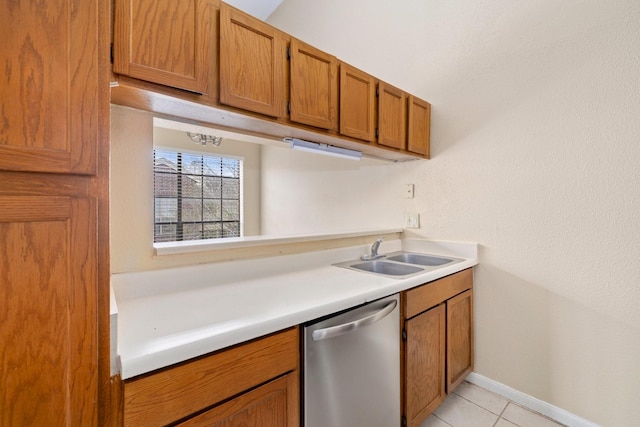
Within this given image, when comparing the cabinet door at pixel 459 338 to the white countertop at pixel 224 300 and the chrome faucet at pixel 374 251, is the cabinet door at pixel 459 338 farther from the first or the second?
the chrome faucet at pixel 374 251

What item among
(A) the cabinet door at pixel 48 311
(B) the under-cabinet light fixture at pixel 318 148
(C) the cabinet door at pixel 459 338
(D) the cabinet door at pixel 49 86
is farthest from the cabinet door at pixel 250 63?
(C) the cabinet door at pixel 459 338

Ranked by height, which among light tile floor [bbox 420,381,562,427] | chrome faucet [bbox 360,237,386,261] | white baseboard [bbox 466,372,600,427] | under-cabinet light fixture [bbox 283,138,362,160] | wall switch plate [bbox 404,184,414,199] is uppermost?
under-cabinet light fixture [bbox 283,138,362,160]

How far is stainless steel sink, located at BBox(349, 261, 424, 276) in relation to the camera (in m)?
1.87

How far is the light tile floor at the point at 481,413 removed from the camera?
1643 mm

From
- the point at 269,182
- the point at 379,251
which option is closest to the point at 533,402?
the point at 379,251

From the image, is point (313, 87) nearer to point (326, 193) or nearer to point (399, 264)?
point (399, 264)

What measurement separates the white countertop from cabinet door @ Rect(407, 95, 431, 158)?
0.85m

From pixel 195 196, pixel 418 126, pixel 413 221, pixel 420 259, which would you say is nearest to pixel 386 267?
pixel 420 259

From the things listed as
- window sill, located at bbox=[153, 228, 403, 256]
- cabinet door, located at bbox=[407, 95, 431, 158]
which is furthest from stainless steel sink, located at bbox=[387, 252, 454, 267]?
cabinet door, located at bbox=[407, 95, 431, 158]

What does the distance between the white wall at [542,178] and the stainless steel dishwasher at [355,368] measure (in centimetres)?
102

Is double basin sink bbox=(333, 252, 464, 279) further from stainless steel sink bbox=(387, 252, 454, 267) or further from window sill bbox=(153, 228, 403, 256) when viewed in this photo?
window sill bbox=(153, 228, 403, 256)

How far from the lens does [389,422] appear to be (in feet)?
4.34

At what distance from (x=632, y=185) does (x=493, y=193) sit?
2.05ft

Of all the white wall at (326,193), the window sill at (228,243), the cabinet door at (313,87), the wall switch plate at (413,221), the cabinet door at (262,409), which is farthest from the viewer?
the white wall at (326,193)
